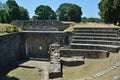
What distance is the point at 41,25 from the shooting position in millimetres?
24203

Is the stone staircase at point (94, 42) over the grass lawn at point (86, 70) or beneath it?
over

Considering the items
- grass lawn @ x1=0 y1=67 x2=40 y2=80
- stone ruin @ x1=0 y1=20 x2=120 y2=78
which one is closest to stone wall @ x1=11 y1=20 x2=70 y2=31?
stone ruin @ x1=0 y1=20 x2=120 y2=78

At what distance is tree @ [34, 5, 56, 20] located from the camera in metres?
50.1

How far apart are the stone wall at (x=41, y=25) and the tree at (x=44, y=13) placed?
83.8 feet

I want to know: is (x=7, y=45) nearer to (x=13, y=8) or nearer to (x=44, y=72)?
(x=44, y=72)

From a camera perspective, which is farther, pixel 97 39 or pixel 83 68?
pixel 97 39

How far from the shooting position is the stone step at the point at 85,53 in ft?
53.0

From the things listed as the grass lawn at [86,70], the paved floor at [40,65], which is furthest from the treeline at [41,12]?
the grass lawn at [86,70]

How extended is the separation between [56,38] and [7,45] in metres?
4.86

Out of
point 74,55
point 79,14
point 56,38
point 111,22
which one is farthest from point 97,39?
point 79,14

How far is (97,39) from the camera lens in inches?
742

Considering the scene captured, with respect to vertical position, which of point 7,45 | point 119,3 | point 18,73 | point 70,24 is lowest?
point 18,73

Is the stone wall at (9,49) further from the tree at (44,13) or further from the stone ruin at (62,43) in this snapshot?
the tree at (44,13)

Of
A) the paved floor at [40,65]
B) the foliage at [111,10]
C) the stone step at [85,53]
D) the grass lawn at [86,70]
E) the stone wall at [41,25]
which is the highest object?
the foliage at [111,10]
